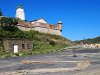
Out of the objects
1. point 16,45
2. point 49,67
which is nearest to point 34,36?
point 16,45

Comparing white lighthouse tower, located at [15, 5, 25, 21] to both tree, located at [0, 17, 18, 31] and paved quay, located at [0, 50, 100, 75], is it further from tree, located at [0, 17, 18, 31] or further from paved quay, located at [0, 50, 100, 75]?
paved quay, located at [0, 50, 100, 75]

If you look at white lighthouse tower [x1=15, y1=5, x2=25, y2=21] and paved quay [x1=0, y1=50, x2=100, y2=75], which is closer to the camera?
paved quay [x1=0, y1=50, x2=100, y2=75]

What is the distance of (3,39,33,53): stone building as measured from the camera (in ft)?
166

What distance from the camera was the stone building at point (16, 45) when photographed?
50469mm

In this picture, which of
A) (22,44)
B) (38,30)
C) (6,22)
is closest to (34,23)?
(38,30)

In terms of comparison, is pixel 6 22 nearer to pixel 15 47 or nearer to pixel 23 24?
pixel 23 24

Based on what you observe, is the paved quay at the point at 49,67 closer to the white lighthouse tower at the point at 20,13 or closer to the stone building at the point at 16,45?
the stone building at the point at 16,45

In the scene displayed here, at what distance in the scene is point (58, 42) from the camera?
8031 cm

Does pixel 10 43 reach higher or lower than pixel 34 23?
lower

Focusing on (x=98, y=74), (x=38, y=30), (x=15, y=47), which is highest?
(x=38, y=30)

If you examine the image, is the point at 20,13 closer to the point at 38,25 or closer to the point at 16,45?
the point at 38,25

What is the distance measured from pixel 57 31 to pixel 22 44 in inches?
1408

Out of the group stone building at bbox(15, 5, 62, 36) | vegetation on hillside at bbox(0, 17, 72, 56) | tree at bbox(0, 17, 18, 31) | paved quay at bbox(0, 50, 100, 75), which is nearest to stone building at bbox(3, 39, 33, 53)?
vegetation on hillside at bbox(0, 17, 72, 56)

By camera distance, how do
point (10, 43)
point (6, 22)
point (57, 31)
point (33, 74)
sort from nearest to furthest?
1. point (33, 74)
2. point (10, 43)
3. point (6, 22)
4. point (57, 31)
